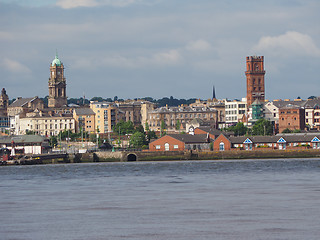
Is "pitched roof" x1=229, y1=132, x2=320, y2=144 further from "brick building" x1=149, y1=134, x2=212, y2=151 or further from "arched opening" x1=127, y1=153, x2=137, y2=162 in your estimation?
"arched opening" x1=127, y1=153, x2=137, y2=162

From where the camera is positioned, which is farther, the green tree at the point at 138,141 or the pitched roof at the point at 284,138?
the green tree at the point at 138,141

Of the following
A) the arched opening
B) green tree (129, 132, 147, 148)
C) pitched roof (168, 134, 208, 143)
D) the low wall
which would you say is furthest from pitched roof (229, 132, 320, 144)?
green tree (129, 132, 147, 148)

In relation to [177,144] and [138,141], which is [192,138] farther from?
[138,141]

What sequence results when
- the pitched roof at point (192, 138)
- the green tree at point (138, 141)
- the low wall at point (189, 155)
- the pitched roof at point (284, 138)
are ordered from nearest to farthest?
the low wall at point (189, 155), the pitched roof at point (284, 138), the pitched roof at point (192, 138), the green tree at point (138, 141)

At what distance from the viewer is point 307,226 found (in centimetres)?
4422

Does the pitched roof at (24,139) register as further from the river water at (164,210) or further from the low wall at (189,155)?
the river water at (164,210)

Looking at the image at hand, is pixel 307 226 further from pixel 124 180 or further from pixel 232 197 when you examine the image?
pixel 124 180

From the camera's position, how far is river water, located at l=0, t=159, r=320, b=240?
43250 mm

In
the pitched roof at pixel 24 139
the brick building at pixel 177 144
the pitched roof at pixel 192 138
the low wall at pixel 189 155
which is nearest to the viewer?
the low wall at pixel 189 155

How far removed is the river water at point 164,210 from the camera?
43.2 m

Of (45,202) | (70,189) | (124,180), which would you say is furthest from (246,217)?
(124,180)

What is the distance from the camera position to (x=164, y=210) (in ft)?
172

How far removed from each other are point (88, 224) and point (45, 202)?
12946 millimetres

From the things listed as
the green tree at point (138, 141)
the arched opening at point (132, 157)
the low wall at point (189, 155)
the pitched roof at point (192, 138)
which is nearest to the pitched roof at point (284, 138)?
the low wall at point (189, 155)
